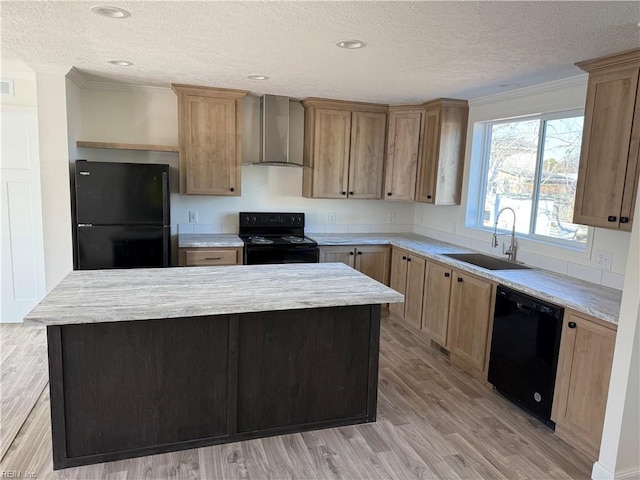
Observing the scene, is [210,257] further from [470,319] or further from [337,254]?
[470,319]

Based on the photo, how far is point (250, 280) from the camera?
8.68 feet

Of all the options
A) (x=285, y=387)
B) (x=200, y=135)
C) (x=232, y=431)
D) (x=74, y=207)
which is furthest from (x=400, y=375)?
(x=74, y=207)

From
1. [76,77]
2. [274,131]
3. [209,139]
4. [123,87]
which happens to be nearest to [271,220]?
[274,131]

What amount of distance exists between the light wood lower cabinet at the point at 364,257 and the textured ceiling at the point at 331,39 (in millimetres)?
1654

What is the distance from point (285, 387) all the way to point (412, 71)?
2.38m

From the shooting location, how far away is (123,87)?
4.18 m

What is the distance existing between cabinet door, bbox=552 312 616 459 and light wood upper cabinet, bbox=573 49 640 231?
2.15 ft

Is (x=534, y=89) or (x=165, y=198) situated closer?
(x=534, y=89)

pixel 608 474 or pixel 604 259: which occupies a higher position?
pixel 604 259

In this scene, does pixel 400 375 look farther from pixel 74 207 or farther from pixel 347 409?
pixel 74 207

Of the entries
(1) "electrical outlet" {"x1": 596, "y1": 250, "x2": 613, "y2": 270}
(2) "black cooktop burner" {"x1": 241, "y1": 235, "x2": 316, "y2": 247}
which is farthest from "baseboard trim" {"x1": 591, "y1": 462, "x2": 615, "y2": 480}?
(2) "black cooktop burner" {"x1": 241, "y1": 235, "x2": 316, "y2": 247}

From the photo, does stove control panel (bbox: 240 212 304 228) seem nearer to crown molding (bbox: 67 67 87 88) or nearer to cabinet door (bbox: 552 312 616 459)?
crown molding (bbox: 67 67 87 88)

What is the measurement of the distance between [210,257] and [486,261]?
2486mm

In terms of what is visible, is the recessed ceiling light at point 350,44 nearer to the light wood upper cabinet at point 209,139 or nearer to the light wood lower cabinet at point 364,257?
the light wood upper cabinet at point 209,139
